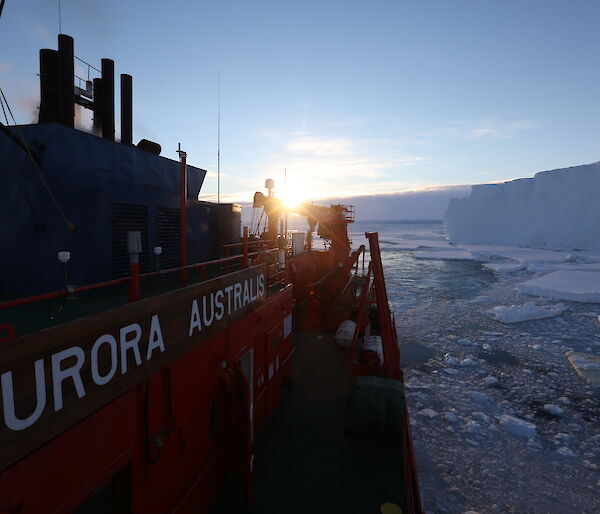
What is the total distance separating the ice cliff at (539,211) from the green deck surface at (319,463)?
76950 millimetres

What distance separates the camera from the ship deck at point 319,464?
652cm

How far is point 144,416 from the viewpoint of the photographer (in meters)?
4.22

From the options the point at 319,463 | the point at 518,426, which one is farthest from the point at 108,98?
the point at 518,426

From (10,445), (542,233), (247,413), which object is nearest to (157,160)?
(247,413)

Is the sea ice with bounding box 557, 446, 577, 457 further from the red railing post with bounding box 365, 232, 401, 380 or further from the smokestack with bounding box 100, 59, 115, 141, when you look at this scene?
the smokestack with bounding box 100, 59, 115, 141

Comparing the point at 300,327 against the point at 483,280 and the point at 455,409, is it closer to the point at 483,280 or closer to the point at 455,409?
the point at 455,409

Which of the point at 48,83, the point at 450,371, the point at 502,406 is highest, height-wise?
the point at 48,83

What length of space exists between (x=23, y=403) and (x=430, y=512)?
10.1 m

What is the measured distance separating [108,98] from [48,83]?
1852 mm

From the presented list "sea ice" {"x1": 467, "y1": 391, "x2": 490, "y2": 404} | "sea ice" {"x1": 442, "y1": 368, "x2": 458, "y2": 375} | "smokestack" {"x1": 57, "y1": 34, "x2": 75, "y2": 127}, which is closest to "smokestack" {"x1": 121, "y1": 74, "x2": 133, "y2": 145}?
"smokestack" {"x1": 57, "y1": 34, "x2": 75, "y2": 127}

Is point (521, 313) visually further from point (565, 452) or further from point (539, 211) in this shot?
point (539, 211)

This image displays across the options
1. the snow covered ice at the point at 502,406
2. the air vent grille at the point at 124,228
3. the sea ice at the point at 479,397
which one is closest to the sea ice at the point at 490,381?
the snow covered ice at the point at 502,406

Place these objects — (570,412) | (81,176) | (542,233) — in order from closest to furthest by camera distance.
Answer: (81,176) → (570,412) → (542,233)

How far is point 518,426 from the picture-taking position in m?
12.8
